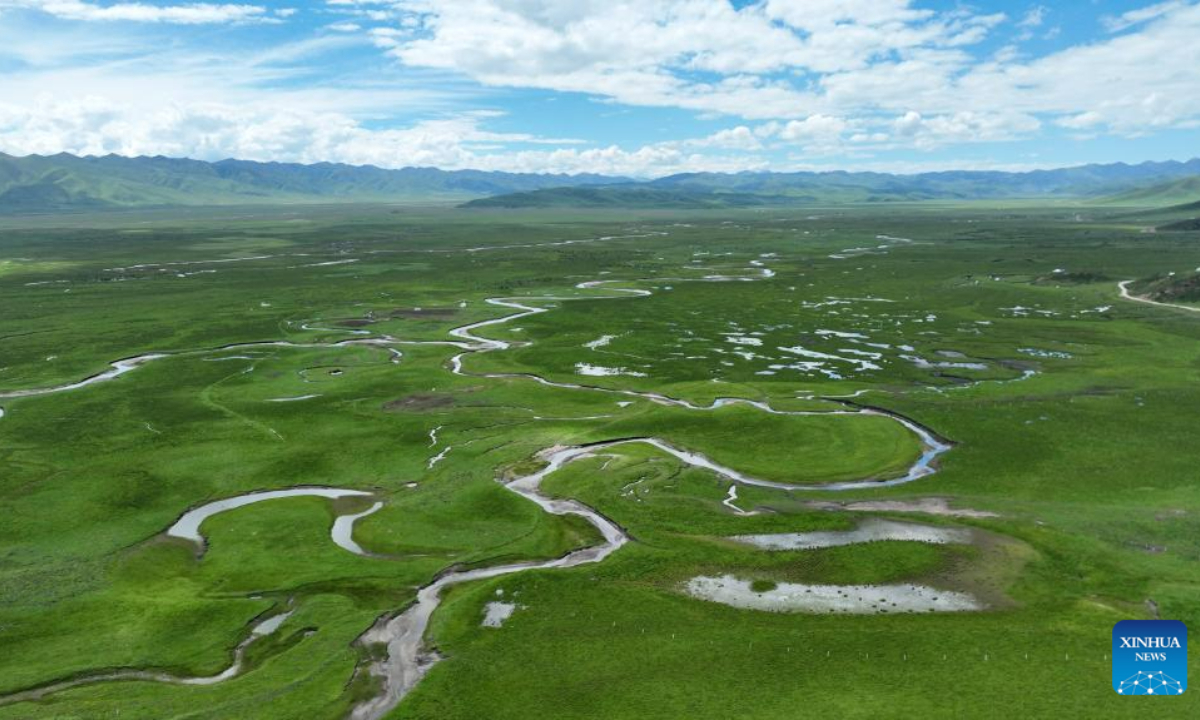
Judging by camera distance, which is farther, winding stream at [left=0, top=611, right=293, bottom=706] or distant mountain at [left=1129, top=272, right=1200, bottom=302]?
distant mountain at [left=1129, top=272, right=1200, bottom=302]

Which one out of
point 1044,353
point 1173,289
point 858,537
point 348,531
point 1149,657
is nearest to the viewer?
point 1149,657

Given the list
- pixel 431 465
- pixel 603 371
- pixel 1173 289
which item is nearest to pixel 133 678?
pixel 431 465

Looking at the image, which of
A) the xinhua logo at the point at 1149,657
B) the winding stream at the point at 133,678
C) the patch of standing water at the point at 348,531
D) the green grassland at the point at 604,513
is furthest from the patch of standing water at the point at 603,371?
the xinhua logo at the point at 1149,657

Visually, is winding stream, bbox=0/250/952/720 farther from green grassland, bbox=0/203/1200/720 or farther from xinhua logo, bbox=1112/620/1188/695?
xinhua logo, bbox=1112/620/1188/695

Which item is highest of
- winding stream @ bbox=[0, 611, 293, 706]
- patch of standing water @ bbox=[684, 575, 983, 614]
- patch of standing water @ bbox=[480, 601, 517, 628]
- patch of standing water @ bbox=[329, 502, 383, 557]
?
patch of standing water @ bbox=[684, 575, 983, 614]

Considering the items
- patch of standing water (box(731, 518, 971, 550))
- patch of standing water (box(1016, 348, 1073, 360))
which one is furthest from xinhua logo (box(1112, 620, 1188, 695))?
patch of standing water (box(1016, 348, 1073, 360))

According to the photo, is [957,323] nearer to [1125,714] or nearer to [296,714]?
[1125,714]

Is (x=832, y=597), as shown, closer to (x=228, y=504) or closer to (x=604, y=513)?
(x=604, y=513)
